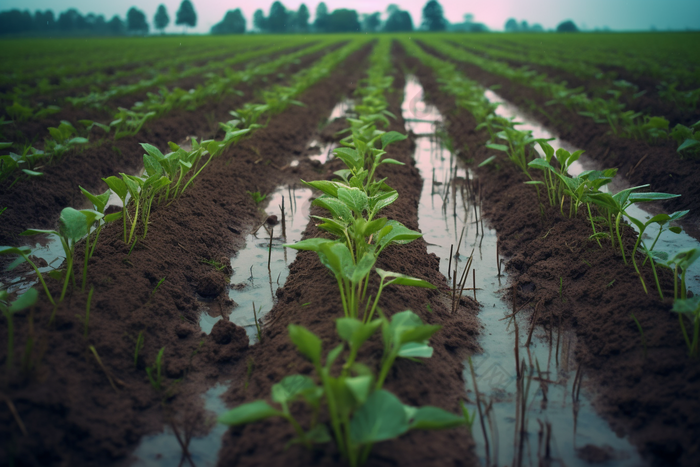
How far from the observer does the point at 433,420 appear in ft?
3.98

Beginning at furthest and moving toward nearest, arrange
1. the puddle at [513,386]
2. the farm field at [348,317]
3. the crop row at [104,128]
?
the crop row at [104,128] → the puddle at [513,386] → the farm field at [348,317]

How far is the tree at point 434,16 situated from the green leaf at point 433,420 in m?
71.6

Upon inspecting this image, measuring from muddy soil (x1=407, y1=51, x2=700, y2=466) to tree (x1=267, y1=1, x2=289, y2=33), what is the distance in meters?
66.0

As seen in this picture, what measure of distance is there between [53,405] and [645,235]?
3.49m

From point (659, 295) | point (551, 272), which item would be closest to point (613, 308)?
point (659, 295)

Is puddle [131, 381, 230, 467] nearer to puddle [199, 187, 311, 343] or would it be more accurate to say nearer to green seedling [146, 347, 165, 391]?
green seedling [146, 347, 165, 391]

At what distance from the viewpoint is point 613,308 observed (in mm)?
2053

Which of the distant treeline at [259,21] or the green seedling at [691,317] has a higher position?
the distant treeline at [259,21]

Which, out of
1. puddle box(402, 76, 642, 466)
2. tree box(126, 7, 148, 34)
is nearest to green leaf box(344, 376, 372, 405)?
puddle box(402, 76, 642, 466)

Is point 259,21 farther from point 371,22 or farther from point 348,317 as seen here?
point 348,317

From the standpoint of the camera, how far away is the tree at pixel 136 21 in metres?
66.0

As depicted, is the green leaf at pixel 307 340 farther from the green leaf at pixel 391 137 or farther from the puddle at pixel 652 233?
the green leaf at pixel 391 137

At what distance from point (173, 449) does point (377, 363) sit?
780mm

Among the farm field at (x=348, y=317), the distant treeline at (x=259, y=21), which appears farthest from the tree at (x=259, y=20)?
the farm field at (x=348, y=317)
